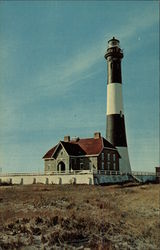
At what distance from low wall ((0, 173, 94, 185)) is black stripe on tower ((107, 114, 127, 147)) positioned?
10367 millimetres

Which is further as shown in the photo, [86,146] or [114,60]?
[114,60]

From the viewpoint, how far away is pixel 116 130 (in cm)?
4078

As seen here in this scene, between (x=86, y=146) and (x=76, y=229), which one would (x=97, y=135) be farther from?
(x=76, y=229)

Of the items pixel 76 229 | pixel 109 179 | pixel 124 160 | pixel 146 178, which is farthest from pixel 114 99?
pixel 76 229

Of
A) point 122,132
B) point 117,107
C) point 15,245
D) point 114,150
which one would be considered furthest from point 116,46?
point 15,245

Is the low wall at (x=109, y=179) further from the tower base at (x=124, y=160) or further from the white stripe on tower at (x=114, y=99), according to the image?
the white stripe on tower at (x=114, y=99)

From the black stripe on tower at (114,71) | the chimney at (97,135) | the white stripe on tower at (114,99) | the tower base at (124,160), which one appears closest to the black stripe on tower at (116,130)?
the tower base at (124,160)

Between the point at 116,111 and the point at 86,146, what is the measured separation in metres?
6.70

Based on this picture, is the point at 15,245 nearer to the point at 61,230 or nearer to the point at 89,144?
the point at 61,230

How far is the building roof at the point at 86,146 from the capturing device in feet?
125

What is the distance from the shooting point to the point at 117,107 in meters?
41.2

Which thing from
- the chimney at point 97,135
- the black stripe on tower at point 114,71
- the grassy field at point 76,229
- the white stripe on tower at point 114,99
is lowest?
the grassy field at point 76,229

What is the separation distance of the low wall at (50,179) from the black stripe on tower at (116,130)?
10.4 meters

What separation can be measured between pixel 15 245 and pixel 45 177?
25971mm
